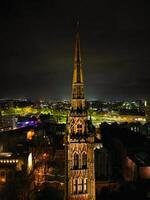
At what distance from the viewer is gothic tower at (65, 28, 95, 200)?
23.7 meters

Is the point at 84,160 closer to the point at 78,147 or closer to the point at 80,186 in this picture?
the point at 78,147

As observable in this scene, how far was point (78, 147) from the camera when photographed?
24031 mm

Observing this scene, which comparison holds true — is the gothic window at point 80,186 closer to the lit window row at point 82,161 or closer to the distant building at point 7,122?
the lit window row at point 82,161

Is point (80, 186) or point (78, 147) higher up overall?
point (78, 147)

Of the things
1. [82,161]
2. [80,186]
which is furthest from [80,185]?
[82,161]

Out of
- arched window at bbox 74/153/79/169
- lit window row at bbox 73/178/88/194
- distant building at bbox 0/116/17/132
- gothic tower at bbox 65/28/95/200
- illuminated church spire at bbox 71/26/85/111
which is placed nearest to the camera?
illuminated church spire at bbox 71/26/85/111

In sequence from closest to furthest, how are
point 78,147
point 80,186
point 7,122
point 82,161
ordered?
point 78,147, point 82,161, point 80,186, point 7,122

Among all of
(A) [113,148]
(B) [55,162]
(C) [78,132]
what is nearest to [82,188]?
(C) [78,132]

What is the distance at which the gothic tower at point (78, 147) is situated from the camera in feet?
77.9

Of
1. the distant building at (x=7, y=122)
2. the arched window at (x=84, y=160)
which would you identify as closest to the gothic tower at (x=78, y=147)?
the arched window at (x=84, y=160)

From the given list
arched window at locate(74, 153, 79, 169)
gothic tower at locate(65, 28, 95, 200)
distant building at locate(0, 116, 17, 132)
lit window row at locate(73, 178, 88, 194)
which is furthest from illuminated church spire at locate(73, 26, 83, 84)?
distant building at locate(0, 116, 17, 132)

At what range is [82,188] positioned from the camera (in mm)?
24500

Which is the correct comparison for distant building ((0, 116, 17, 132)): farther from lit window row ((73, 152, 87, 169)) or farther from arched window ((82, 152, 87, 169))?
arched window ((82, 152, 87, 169))

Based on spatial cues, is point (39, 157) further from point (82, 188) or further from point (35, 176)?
point (82, 188)
